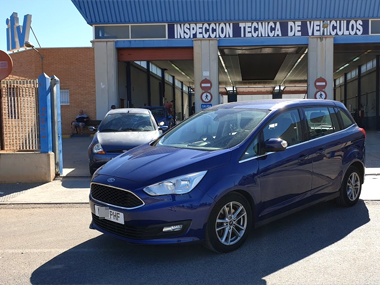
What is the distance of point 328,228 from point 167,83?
31.4m

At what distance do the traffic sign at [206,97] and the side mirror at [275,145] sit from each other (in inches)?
497

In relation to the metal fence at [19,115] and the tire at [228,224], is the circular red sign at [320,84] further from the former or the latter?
the tire at [228,224]

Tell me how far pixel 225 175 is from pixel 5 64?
6462 millimetres

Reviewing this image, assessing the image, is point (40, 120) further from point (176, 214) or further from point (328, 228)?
point (328, 228)

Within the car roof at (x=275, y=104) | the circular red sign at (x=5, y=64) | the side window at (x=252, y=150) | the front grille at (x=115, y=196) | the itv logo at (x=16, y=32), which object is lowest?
the front grille at (x=115, y=196)

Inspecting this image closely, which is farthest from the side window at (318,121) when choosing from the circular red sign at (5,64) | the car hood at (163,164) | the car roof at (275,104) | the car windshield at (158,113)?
the car windshield at (158,113)

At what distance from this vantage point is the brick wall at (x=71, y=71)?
21.2m

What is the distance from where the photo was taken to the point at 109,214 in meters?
3.97

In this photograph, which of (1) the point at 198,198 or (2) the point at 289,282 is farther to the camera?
(1) the point at 198,198

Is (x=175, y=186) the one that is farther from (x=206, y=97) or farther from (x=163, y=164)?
(x=206, y=97)

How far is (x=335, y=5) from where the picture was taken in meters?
17.2

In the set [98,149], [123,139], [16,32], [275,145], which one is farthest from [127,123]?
[16,32]

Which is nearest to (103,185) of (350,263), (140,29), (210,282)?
(210,282)

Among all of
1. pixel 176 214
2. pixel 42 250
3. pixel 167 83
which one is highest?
pixel 167 83
